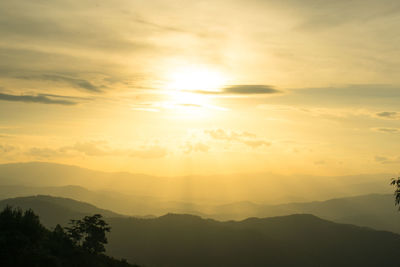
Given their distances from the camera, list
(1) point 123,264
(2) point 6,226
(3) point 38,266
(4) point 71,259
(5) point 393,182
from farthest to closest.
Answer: (1) point 123,264 < (4) point 71,259 < (2) point 6,226 < (3) point 38,266 < (5) point 393,182

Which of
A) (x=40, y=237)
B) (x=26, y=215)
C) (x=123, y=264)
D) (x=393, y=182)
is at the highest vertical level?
(x=393, y=182)

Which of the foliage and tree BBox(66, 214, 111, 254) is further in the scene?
tree BBox(66, 214, 111, 254)

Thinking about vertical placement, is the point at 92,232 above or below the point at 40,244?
above

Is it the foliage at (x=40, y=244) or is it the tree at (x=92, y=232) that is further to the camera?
the tree at (x=92, y=232)

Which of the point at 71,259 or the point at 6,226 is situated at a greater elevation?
the point at 6,226

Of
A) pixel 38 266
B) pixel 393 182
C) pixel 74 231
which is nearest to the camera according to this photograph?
pixel 393 182

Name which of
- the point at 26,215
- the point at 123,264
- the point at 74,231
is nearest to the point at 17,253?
the point at 26,215

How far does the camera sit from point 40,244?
55.1 m

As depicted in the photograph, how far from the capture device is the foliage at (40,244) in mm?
48906

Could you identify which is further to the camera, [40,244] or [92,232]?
[92,232]

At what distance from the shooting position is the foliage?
48.9m

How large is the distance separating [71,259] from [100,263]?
17.8ft

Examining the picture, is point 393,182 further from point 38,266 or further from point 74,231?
point 74,231

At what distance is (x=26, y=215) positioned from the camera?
188 ft
